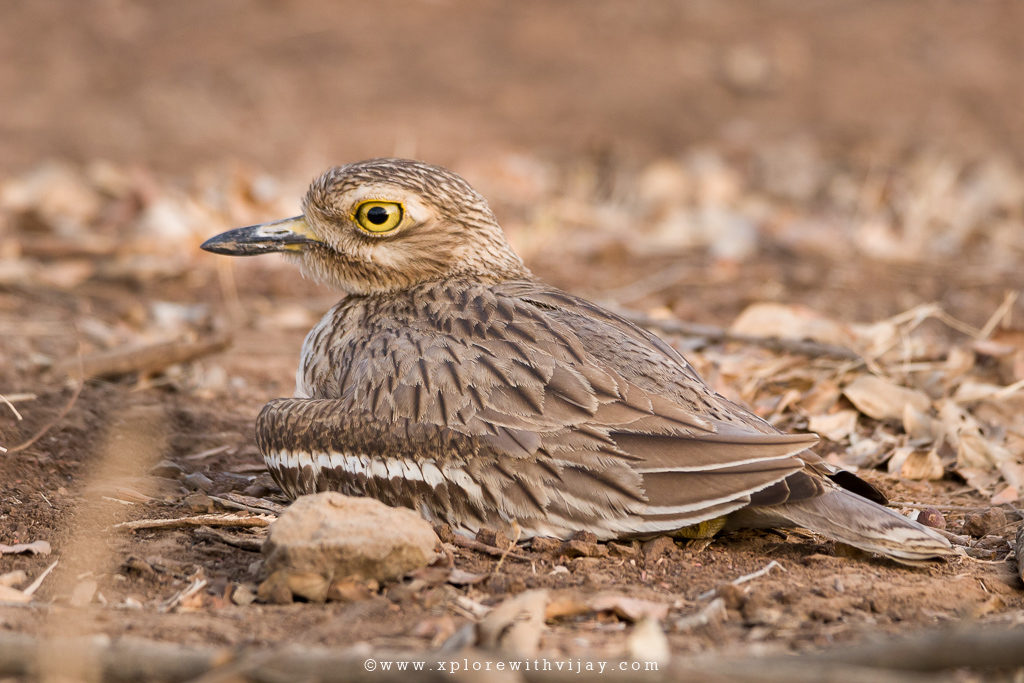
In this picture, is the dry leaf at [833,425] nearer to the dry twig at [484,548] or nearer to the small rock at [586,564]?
the small rock at [586,564]

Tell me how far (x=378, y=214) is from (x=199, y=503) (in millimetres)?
1158

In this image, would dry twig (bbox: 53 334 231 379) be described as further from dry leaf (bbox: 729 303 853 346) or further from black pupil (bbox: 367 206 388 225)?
dry leaf (bbox: 729 303 853 346)

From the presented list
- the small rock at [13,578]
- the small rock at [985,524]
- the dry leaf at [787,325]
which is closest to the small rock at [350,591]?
the small rock at [13,578]

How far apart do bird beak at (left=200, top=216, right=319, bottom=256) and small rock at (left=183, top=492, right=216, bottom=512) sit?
0.96m

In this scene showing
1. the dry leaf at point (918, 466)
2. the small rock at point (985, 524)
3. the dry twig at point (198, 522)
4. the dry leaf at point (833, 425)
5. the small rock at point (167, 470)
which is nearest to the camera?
the dry twig at point (198, 522)

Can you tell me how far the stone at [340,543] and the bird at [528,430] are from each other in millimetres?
342

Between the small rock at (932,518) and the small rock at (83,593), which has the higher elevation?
the small rock at (83,593)

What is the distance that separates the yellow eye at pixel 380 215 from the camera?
393cm

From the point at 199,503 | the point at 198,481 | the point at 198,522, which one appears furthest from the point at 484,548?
the point at 198,481

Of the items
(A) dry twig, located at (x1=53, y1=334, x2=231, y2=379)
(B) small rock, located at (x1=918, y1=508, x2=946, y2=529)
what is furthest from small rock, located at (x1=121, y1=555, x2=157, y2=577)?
(B) small rock, located at (x1=918, y1=508, x2=946, y2=529)

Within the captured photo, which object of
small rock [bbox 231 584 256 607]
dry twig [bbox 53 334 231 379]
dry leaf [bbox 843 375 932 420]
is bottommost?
small rock [bbox 231 584 256 607]

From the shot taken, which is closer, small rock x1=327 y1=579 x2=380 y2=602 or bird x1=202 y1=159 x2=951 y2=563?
small rock x1=327 y1=579 x2=380 y2=602

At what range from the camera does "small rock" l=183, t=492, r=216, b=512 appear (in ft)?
11.6

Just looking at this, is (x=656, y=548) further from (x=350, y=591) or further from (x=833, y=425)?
(x=833, y=425)
